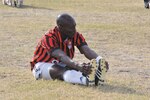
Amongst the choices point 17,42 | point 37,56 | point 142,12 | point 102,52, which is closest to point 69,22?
point 37,56

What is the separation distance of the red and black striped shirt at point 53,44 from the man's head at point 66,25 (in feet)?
0.37

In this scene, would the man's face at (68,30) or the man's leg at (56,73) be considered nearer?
the man's leg at (56,73)

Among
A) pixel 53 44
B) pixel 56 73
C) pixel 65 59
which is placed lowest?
pixel 56 73

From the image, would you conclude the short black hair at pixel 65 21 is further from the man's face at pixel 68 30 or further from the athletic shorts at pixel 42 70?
the athletic shorts at pixel 42 70

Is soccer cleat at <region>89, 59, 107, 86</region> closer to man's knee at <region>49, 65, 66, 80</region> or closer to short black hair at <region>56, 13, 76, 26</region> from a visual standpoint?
man's knee at <region>49, 65, 66, 80</region>

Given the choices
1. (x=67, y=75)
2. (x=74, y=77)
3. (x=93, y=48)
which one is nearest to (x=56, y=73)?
(x=67, y=75)

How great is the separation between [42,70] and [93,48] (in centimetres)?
502

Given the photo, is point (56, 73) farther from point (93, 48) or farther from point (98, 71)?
point (93, 48)

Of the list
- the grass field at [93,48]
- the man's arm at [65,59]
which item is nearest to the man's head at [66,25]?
the man's arm at [65,59]

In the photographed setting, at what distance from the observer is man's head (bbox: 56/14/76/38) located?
28.3 feet

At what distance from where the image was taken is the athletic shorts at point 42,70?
28.6ft

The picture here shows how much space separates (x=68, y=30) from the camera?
28.4 ft

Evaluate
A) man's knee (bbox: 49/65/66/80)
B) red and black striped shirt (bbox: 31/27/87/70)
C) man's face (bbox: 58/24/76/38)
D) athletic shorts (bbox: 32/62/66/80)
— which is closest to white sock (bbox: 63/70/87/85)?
man's knee (bbox: 49/65/66/80)

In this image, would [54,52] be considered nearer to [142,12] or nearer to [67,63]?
[67,63]
